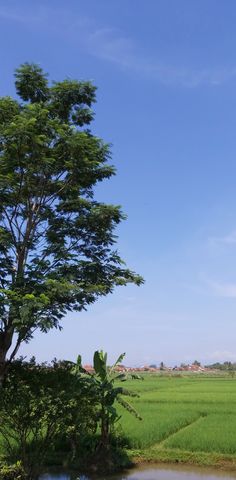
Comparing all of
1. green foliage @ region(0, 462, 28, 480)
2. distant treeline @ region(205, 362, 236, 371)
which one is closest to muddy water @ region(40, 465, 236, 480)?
green foliage @ region(0, 462, 28, 480)

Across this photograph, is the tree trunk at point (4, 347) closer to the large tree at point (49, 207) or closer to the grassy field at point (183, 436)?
the large tree at point (49, 207)

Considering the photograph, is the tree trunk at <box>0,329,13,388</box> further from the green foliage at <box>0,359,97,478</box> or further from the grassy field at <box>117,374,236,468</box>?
the grassy field at <box>117,374,236,468</box>

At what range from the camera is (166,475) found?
12227 mm

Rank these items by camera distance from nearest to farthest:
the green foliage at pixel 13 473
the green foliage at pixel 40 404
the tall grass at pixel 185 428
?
the green foliage at pixel 40 404 → the green foliage at pixel 13 473 → the tall grass at pixel 185 428

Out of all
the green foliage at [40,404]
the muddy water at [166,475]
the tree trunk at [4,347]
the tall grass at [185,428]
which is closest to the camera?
the green foliage at [40,404]

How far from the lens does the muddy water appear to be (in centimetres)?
1198

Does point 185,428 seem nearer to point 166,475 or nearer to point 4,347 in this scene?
point 166,475

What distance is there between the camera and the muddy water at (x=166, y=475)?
12.0 meters

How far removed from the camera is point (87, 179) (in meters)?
12.1

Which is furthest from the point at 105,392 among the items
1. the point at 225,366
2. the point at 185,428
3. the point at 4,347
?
the point at 225,366

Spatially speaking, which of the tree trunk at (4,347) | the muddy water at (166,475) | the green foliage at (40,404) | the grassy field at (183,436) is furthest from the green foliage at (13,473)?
the grassy field at (183,436)

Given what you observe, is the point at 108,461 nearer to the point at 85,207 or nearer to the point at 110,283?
the point at 110,283

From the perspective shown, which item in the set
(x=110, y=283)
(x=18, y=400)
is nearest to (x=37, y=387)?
(x=18, y=400)

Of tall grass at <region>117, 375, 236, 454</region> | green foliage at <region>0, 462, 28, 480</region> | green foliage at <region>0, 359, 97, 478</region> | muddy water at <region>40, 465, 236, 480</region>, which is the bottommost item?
muddy water at <region>40, 465, 236, 480</region>
